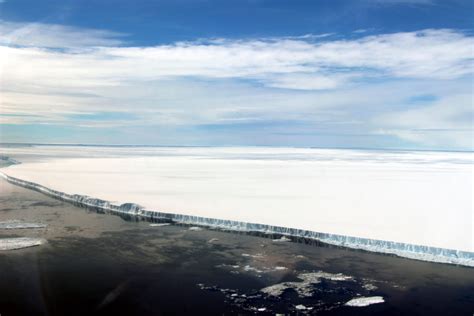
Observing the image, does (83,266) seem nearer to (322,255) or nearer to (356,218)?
(322,255)

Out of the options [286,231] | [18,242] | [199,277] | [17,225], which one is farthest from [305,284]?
[17,225]

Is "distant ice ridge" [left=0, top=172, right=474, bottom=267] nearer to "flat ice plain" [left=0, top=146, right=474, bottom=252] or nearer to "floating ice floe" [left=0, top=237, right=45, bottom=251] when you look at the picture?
"flat ice plain" [left=0, top=146, right=474, bottom=252]

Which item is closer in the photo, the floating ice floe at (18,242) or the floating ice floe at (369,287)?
the floating ice floe at (369,287)

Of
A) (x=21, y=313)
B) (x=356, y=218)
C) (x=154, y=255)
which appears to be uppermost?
(x=356, y=218)

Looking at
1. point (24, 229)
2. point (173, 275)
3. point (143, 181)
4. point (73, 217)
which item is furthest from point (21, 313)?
point (143, 181)

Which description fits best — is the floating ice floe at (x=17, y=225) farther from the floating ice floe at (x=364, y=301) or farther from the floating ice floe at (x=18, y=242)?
the floating ice floe at (x=364, y=301)

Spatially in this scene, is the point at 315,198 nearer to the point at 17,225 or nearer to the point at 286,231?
the point at 286,231

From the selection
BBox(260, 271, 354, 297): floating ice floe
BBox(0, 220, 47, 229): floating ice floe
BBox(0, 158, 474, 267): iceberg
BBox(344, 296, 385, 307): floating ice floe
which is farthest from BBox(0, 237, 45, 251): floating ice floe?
BBox(344, 296, 385, 307): floating ice floe

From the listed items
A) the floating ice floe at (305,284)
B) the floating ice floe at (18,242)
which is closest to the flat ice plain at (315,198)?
the floating ice floe at (305,284)
